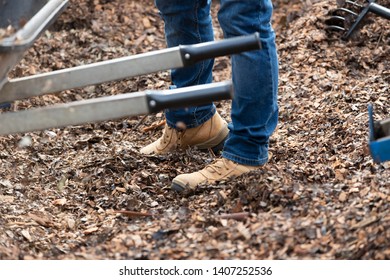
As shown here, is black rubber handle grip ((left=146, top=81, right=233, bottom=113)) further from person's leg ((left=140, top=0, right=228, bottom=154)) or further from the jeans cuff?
person's leg ((left=140, top=0, right=228, bottom=154))

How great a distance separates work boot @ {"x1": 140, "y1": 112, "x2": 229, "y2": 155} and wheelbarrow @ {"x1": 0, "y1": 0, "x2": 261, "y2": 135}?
1.17m

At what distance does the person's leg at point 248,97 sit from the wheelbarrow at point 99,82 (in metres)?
0.42

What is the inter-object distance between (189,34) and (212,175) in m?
0.79

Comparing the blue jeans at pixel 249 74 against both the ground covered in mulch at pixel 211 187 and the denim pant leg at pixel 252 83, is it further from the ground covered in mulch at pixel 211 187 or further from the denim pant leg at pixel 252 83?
the ground covered in mulch at pixel 211 187

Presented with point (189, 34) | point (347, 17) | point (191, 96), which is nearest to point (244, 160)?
point (189, 34)

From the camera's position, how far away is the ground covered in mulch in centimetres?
323

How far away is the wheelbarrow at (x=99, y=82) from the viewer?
3033mm

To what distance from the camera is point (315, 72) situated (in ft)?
18.2

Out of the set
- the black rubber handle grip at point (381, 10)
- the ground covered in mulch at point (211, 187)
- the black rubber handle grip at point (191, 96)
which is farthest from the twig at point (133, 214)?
the black rubber handle grip at point (381, 10)

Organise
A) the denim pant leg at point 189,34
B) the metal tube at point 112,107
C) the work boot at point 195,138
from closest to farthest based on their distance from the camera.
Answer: the metal tube at point 112,107
the denim pant leg at point 189,34
the work boot at point 195,138

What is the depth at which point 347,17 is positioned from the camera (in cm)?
604

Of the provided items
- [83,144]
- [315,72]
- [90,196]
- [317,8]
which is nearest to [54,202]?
[90,196]

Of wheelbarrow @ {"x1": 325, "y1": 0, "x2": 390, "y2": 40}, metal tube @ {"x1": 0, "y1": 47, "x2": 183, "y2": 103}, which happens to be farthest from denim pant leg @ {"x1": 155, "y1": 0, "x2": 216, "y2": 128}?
wheelbarrow @ {"x1": 325, "y1": 0, "x2": 390, "y2": 40}
